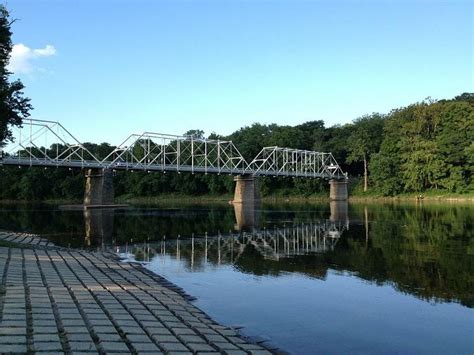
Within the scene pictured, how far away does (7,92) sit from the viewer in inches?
1095

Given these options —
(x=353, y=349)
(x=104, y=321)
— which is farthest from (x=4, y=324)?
(x=353, y=349)

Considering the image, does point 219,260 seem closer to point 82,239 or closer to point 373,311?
point 373,311

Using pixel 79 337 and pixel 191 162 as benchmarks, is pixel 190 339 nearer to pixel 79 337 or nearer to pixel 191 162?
pixel 79 337

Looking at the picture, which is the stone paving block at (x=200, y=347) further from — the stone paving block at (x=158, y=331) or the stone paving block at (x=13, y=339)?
the stone paving block at (x=13, y=339)

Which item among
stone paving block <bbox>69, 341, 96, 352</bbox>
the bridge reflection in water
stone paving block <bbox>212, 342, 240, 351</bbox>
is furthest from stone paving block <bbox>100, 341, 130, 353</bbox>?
the bridge reflection in water

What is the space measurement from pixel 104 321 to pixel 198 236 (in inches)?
1003

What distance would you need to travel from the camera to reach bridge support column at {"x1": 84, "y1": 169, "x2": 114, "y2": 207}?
86.6 m

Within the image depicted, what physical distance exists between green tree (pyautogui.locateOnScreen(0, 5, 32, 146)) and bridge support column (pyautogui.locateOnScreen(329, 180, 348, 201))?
96.8m

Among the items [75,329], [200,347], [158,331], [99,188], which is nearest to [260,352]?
[200,347]

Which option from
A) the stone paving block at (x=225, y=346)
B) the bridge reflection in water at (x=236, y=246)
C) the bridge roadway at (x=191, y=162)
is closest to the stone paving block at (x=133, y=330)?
the stone paving block at (x=225, y=346)

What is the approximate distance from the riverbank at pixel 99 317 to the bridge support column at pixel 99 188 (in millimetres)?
72644

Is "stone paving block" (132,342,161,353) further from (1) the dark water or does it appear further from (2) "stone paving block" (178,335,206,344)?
(1) the dark water

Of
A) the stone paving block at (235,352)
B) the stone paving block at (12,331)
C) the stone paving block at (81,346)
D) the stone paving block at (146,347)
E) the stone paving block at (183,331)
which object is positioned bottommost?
the stone paving block at (235,352)

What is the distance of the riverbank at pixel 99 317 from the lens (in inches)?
298
